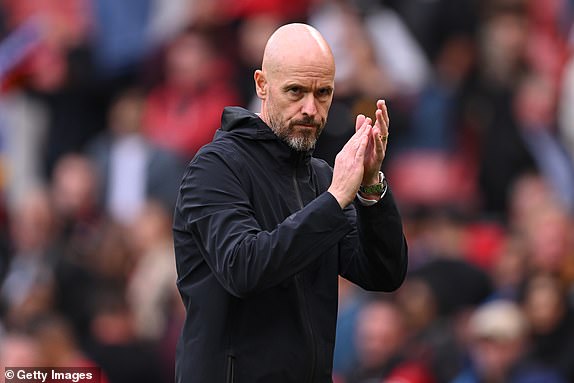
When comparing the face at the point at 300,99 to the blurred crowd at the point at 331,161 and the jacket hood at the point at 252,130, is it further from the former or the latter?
the blurred crowd at the point at 331,161

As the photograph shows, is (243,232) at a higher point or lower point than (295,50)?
lower

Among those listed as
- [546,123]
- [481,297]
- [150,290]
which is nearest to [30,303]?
[150,290]

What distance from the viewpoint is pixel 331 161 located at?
10.5 m

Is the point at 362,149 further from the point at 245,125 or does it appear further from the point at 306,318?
the point at 306,318

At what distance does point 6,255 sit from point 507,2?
433cm

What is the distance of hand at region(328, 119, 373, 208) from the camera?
498cm

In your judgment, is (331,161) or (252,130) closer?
(252,130)

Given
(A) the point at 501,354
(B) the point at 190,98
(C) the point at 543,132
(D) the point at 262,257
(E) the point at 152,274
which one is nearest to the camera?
Result: (D) the point at 262,257

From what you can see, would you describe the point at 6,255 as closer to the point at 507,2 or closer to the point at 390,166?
the point at 390,166

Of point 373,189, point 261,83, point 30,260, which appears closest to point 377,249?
point 373,189

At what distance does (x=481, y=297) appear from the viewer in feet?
32.5
